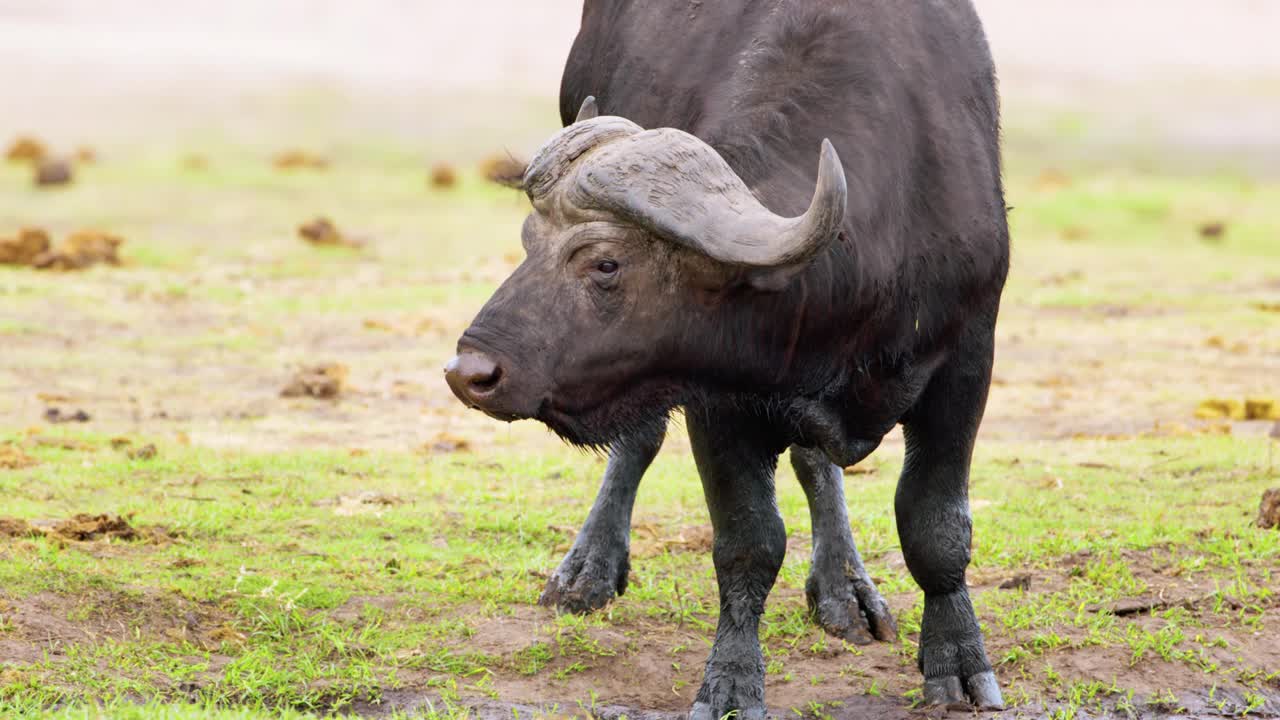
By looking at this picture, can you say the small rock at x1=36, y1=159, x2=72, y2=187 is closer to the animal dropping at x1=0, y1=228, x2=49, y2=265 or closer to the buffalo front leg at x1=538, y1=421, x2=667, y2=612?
the animal dropping at x1=0, y1=228, x2=49, y2=265

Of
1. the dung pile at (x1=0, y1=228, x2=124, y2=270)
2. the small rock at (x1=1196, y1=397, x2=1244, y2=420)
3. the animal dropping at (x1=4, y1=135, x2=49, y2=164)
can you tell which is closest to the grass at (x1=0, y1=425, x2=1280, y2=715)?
the small rock at (x1=1196, y1=397, x2=1244, y2=420)

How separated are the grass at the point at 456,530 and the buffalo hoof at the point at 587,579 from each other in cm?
10

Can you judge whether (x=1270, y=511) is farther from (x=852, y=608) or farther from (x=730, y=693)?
(x=730, y=693)

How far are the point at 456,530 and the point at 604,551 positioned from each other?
0.91 m

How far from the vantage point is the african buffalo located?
3982mm

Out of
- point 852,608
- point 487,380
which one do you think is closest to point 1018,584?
point 852,608

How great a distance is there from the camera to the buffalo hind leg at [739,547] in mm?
4738

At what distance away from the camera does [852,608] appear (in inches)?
218

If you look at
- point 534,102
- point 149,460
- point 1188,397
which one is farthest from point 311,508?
point 534,102

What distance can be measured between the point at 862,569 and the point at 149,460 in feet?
11.5

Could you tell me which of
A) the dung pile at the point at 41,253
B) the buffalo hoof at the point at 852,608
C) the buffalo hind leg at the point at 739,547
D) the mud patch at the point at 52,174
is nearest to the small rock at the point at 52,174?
the mud patch at the point at 52,174

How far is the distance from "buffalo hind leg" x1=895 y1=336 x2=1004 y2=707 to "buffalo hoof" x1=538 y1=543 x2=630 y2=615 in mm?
1240

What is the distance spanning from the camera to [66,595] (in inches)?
206

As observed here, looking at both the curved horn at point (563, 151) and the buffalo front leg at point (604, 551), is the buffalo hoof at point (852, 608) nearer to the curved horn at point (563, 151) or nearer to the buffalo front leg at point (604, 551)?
the buffalo front leg at point (604, 551)
